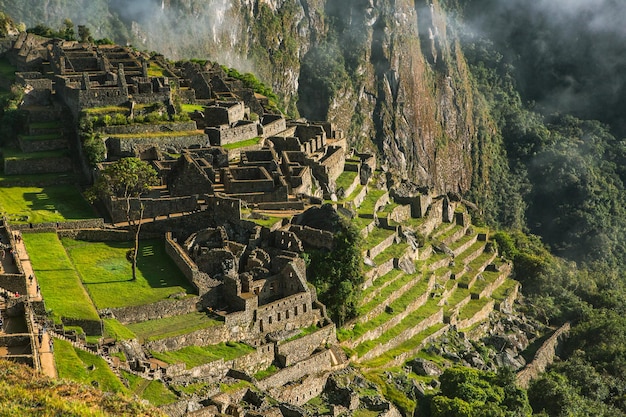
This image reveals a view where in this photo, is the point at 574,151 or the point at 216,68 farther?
the point at 574,151

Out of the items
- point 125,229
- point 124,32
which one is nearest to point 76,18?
point 124,32

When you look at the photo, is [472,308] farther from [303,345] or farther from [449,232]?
[303,345]

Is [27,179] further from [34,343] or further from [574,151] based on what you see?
[574,151]

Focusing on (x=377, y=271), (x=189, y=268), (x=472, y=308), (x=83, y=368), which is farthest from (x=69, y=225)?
(x=472, y=308)

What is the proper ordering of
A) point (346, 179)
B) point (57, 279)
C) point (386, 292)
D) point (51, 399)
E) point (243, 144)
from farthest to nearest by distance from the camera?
point (346, 179) → point (243, 144) → point (386, 292) → point (57, 279) → point (51, 399)

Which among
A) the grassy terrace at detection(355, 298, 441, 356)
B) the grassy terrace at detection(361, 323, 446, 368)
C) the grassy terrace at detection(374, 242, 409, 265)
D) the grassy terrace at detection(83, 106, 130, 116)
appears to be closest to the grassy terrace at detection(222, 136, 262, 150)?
the grassy terrace at detection(83, 106, 130, 116)

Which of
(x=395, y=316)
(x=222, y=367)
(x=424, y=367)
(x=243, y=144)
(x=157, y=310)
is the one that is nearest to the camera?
(x=222, y=367)

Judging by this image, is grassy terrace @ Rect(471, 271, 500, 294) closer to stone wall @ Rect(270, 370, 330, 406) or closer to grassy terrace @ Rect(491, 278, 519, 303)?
grassy terrace @ Rect(491, 278, 519, 303)

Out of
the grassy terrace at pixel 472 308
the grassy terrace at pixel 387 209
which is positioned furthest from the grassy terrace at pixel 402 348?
the grassy terrace at pixel 387 209
